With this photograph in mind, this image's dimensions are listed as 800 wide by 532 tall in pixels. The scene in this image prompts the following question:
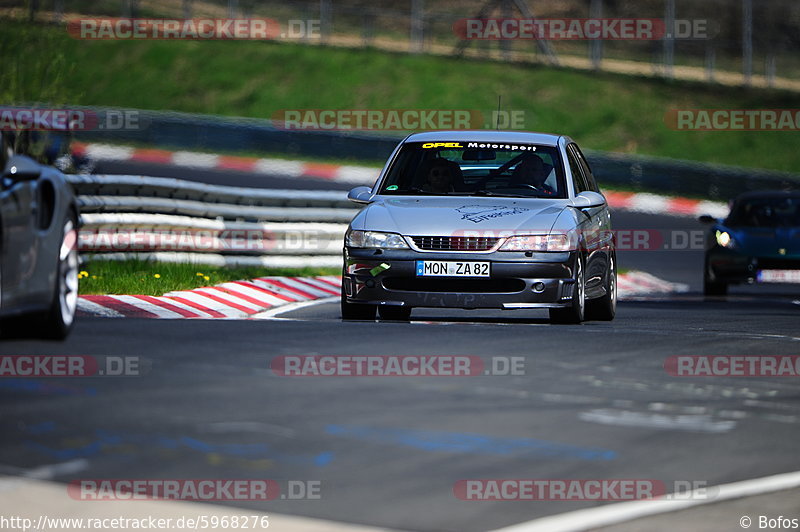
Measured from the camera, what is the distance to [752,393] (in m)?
9.33

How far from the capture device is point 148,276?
1527 cm

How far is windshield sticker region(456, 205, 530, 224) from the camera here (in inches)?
471

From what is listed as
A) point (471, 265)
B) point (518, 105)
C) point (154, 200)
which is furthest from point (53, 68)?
point (518, 105)

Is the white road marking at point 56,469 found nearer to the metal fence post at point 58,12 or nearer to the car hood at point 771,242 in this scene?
the car hood at point 771,242

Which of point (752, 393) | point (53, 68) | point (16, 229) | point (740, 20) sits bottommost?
point (752, 393)

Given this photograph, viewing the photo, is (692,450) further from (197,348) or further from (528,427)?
(197,348)

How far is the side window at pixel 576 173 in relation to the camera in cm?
1317

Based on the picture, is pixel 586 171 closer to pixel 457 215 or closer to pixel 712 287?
pixel 457 215

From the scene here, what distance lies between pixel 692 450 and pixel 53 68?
13.8 m

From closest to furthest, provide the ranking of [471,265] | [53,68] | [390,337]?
[390,337], [471,265], [53,68]

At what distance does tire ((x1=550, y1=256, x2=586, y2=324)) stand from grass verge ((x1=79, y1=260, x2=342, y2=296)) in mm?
3951

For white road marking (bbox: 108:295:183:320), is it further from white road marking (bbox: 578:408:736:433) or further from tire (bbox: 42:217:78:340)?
white road marking (bbox: 578:408:736:433)

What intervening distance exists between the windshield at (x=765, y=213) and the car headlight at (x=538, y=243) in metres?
8.37

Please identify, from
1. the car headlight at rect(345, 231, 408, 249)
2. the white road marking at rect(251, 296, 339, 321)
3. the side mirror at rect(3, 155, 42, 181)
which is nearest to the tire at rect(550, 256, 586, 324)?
the car headlight at rect(345, 231, 408, 249)
